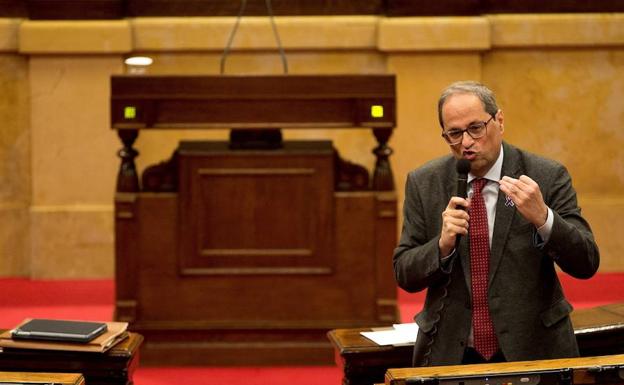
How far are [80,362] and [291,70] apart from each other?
14.4ft

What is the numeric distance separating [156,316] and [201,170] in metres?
0.84

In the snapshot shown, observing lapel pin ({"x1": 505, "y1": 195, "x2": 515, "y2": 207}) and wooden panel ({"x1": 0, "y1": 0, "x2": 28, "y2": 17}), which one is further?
wooden panel ({"x1": 0, "y1": 0, "x2": 28, "y2": 17})

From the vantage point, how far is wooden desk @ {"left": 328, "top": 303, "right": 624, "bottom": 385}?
454 cm

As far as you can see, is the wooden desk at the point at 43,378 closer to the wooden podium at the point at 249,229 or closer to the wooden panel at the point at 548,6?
the wooden podium at the point at 249,229

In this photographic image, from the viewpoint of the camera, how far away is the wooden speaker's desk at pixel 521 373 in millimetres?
3387

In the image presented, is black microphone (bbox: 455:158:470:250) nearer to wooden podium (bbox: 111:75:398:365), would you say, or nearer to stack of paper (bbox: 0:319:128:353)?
stack of paper (bbox: 0:319:128:353)

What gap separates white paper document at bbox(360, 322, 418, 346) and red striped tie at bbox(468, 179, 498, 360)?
2.66 feet

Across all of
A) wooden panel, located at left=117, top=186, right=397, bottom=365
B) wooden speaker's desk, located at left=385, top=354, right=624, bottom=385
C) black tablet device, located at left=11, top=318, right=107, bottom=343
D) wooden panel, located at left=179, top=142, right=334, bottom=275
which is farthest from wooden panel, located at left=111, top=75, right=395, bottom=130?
wooden speaker's desk, located at left=385, top=354, right=624, bottom=385

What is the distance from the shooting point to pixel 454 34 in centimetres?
841

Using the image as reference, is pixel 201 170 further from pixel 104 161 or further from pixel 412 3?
pixel 412 3

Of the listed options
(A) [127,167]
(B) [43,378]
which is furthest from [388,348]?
(A) [127,167]

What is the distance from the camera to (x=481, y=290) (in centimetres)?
373

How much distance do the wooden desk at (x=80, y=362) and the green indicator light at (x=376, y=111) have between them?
7.41 feet

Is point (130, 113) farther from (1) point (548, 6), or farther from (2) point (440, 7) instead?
(1) point (548, 6)
